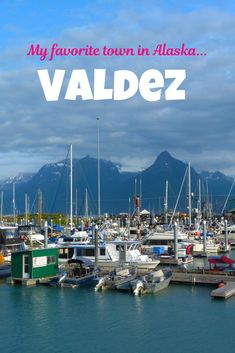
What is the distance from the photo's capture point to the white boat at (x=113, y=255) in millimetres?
34188

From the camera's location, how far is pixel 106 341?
19609 millimetres

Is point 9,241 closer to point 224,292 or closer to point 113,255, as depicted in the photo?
point 113,255

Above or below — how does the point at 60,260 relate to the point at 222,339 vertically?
above

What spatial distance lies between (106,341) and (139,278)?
980cm

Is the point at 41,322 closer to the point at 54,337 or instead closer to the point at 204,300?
the point at 54,337

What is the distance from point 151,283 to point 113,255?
7414 millimetres

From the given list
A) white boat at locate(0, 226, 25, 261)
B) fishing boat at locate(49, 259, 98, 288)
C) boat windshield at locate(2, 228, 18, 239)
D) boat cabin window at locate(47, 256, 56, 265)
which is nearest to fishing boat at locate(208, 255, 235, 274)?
fishing boat at locate(49, 259, 98, 288)

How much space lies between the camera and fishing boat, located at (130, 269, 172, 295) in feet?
90.8

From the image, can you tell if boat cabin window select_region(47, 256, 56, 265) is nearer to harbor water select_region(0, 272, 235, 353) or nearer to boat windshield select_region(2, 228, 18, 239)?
harbor water select_region(0, 272, 235, 353)

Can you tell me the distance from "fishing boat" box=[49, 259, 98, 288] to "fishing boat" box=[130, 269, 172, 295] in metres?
3.42

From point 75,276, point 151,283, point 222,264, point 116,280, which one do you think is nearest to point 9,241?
point 75,276

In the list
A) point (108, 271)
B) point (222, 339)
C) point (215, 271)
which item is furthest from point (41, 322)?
point (215, 271)

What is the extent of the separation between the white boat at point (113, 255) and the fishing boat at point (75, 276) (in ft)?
6.70

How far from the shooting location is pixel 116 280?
29.4m
